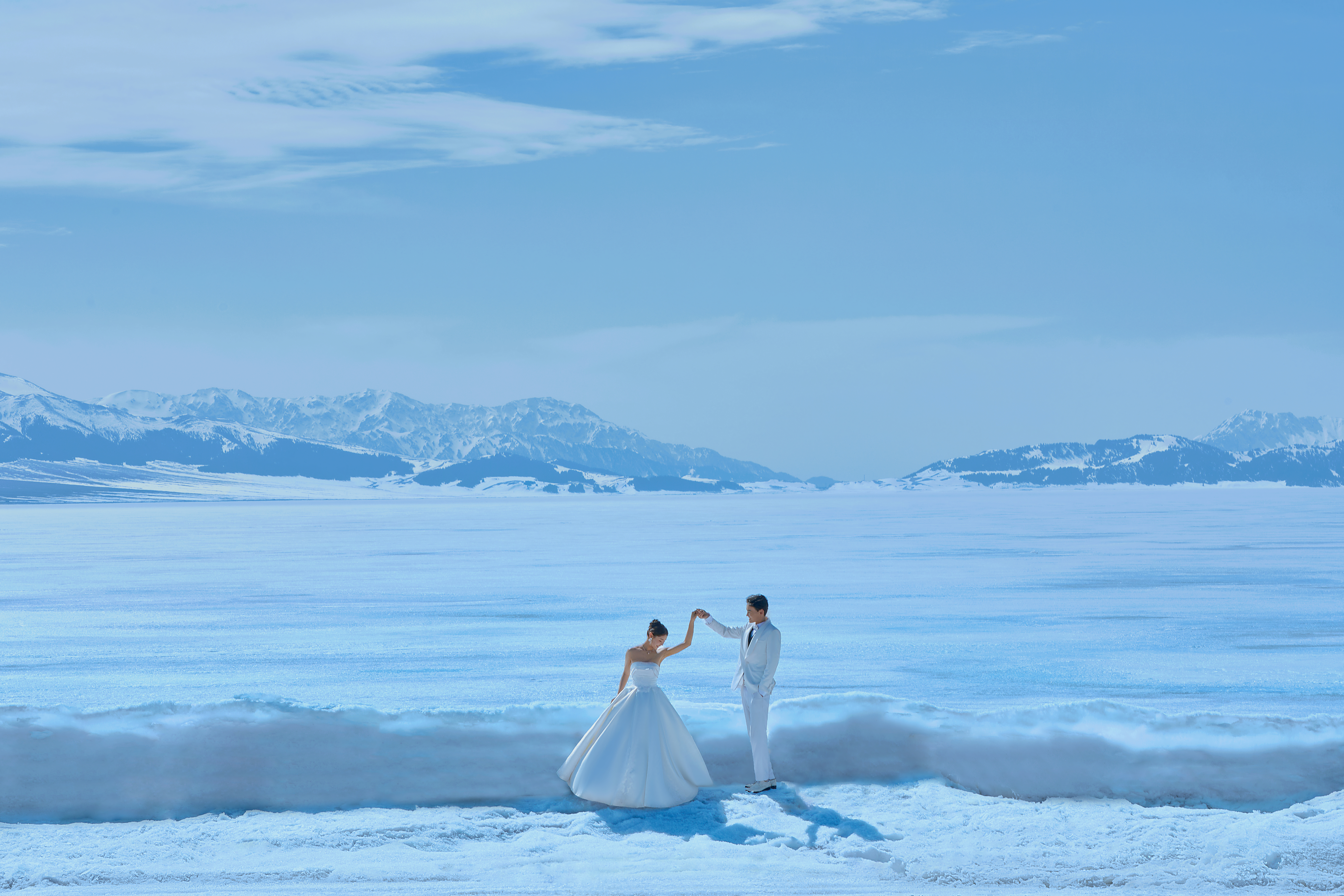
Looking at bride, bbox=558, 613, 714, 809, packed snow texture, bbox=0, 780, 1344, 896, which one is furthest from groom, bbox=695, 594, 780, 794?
bride, bbox=558, 613, 714, 809

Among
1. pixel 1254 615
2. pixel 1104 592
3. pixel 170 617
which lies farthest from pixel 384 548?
pixel 1254 615

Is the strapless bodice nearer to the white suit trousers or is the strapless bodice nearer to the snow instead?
the white suit trousers

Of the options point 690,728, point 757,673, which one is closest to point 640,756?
point 757,673

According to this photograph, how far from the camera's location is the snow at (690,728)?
8.13m

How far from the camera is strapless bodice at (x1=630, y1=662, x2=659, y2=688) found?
31.3ft

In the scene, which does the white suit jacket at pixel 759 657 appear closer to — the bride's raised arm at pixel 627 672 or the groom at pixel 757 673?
the groom at pixel 757 673

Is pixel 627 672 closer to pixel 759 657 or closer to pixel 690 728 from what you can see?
pixel 759 657

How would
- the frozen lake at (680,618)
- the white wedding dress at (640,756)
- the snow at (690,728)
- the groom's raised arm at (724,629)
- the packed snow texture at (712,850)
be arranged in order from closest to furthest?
the packed snow texture at (712,850), the snow at (690,728), the white wedding dress at (640,756), the groom's raised arm at (724,629), the frozen lake at (680,618)

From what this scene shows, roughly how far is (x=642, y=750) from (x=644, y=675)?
664 mm

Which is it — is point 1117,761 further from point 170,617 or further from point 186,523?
point 186,523

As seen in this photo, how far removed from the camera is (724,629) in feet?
32.7

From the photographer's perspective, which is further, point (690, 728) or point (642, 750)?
point (690, 728)

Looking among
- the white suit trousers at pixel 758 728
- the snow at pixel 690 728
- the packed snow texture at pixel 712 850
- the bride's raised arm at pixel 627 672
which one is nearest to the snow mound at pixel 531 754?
the snow at pixel 690 728

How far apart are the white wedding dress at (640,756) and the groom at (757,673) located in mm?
633
